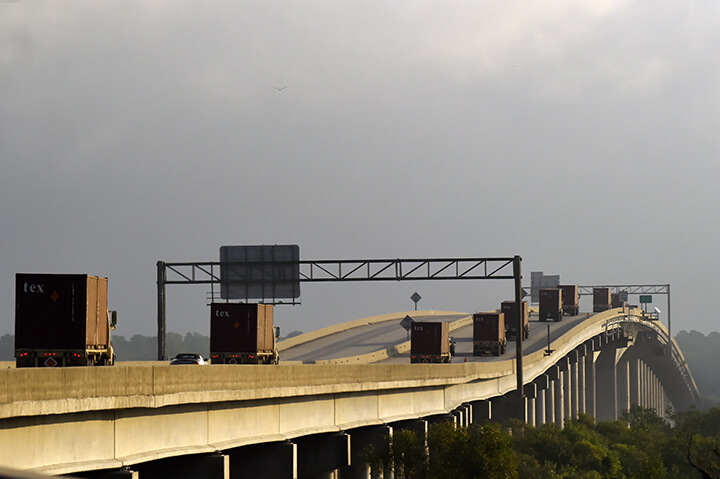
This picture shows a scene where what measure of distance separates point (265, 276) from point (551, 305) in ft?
285

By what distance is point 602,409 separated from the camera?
177250mm

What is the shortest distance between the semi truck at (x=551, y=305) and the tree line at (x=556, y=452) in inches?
1213

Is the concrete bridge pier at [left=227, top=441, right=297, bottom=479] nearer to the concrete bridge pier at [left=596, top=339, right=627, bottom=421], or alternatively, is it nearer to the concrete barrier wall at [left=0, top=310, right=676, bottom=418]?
the concrete barrier wall at [left=0, top=310, right=676, bottom=418]

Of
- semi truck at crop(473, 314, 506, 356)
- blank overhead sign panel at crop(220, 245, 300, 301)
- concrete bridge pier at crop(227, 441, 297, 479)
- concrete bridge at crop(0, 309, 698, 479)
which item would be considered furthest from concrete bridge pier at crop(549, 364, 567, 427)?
concrete bridge pier at crop(227, 441, 297, 479)

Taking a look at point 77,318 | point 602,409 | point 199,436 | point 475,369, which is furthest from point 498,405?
point 602,409

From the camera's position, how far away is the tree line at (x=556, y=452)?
122 feet

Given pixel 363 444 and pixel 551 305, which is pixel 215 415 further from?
pixel 551 305

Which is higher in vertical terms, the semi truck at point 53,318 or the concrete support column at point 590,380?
the semi truck at point 53,318

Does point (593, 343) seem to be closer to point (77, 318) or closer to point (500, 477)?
point (500, 477)

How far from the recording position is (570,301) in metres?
165

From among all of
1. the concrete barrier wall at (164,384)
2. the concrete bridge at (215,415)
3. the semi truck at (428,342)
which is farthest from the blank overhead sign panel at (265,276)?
the concrete barrier wall at (164,384)

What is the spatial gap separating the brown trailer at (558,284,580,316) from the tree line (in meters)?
45.5

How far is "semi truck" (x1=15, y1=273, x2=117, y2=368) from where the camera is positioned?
1191 inches

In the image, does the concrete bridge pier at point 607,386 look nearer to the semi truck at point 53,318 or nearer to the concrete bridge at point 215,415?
the concrete bridge at point 215,415
